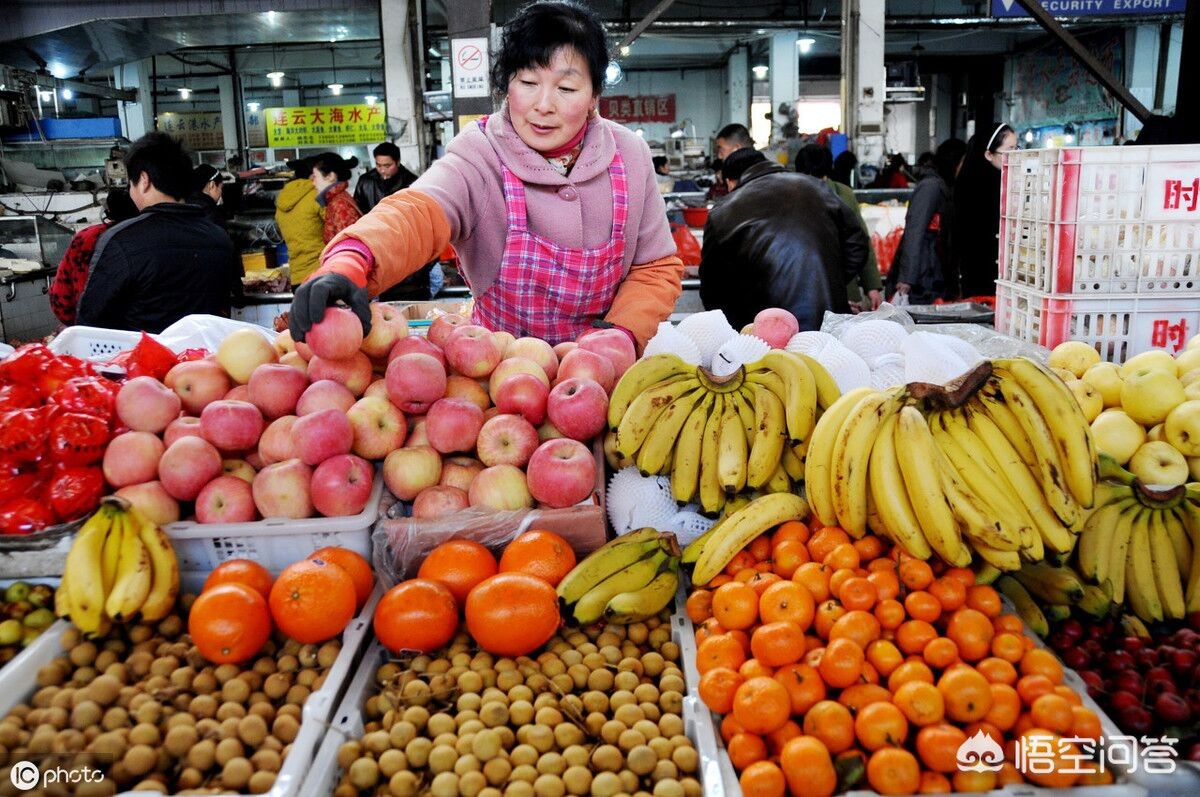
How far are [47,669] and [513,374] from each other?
1152 mm

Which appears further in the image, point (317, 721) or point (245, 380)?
point (245, 380)

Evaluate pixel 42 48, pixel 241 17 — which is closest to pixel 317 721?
pixel 241 17

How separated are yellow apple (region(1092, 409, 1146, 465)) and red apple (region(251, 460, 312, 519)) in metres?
1.91

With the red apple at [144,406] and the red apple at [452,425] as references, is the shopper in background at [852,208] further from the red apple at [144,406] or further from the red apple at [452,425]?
the red apple at [144,406]

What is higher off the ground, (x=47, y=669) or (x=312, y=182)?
(x=312, y=182)

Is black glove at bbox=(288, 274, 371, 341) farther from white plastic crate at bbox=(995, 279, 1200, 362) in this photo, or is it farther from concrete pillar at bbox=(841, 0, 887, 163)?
concrete pillar at bbox=(841, 0, 887, 163)

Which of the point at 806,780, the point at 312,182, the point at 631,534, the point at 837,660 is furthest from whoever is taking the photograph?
the point at 312,182

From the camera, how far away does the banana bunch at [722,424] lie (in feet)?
6.43

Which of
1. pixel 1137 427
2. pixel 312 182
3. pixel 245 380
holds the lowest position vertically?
pixel 1137 427

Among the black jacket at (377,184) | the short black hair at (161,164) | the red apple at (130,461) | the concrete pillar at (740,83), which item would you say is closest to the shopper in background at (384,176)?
the black jacket at (377,184)

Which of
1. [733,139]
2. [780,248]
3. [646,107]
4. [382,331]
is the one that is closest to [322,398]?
[382,331]

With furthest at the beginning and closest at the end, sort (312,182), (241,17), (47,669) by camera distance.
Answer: (241,17) < (312,182) < (47,669)

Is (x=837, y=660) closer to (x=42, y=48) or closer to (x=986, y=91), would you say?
(x=42, y=48)

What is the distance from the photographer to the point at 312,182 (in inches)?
306
